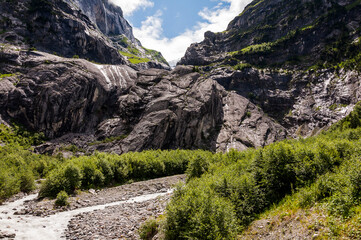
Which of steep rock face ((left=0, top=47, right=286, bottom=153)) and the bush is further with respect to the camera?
steep rock face ((left=0, top=47, right=286, bottom=153))

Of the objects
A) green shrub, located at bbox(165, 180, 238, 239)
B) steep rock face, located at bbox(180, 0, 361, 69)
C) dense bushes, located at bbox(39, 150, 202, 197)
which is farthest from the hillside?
steep rock face, located at bbox(180, 0, 361, 69)

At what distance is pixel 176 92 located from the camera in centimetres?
11462

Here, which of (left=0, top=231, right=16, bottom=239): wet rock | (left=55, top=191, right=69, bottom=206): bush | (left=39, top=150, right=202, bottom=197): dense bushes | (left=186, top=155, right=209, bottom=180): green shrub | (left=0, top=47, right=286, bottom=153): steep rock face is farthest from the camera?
(left=0, top=47, right=286, bottom=153): steep rock face

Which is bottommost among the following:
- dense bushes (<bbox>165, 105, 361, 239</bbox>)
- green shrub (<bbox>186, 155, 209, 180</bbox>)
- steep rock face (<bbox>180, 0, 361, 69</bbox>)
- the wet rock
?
the wet rock

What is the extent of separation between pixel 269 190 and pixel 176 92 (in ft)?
332

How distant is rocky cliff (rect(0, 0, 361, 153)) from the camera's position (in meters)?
101

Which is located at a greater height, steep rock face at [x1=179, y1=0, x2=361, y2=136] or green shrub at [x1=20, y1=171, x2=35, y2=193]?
steep rock face at [x1=179, y1=0, x2=361, y2=136]

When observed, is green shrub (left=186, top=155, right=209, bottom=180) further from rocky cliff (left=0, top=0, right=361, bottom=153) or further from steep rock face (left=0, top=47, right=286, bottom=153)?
rocky cliff (left=0, top=0, right=361, bottom=153)

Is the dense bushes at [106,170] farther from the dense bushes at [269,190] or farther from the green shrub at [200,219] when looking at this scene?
the green shrub at [200,219]

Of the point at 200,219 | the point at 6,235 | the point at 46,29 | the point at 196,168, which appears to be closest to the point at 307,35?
the point at 196,168

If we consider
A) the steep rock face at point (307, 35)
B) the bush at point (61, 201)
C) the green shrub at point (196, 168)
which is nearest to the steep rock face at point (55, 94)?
the bush at point (61, 201)

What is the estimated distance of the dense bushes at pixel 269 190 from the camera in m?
11.6

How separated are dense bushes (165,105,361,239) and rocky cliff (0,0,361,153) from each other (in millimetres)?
79318

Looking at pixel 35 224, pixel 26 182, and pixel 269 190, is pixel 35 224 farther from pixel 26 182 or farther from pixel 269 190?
pixel 269 190
